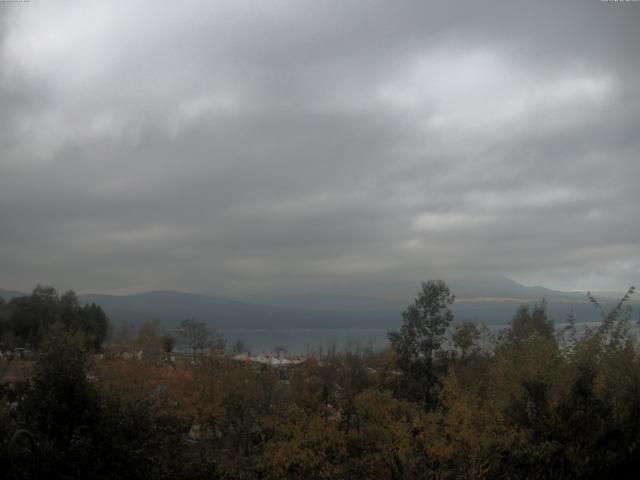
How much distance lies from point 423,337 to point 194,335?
17.8 m

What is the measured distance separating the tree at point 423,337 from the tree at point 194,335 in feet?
46.4

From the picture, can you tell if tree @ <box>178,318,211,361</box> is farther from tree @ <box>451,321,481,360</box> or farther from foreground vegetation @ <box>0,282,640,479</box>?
tree @ <box>451,321,481,360</box>

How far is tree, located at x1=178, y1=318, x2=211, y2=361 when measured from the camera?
38.7 m

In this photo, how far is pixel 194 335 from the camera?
134 feet

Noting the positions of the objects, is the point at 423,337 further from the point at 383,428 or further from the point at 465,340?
the point at 383,428

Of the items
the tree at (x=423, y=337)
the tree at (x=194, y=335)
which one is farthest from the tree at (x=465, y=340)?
the tree at (x=194, y=335)

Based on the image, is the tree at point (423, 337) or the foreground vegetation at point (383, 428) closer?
the foreground vegetation at point (383, 428)

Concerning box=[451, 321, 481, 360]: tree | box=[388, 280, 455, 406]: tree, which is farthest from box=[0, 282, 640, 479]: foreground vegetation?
box=[451, 321, 481, 360]: tree

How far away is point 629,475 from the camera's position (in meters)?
11.9

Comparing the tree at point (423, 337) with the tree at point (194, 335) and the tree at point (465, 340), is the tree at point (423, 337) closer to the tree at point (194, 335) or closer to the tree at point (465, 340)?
the tree at point (465, 340)

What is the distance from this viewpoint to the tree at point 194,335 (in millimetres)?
38694

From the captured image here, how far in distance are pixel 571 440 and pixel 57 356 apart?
405 inches

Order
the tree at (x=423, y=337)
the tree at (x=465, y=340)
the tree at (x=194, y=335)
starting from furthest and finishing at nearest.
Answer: the tree at (x=194, y=335)
the tree at (x=465, y=340)
the tree at (x=423, y=337)

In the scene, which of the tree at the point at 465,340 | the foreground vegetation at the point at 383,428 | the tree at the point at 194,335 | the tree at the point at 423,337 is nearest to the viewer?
the foreground vegetation at the point at 383,428
